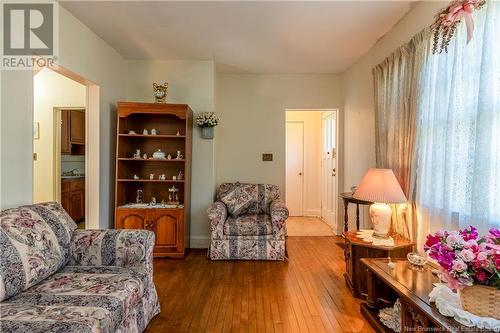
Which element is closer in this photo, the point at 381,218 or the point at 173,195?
the point at 381,218

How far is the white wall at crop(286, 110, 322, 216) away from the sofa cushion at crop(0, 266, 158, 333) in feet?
14.3

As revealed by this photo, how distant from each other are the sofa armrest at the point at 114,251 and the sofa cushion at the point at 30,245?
3.1 inches

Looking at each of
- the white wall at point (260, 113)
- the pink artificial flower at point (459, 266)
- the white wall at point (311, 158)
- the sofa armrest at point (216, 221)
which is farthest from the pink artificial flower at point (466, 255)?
the white wall at point (311, 158)

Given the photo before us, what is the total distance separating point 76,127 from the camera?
5.12 meters

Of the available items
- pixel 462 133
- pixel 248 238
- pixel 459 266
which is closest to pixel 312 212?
pixel 248 238

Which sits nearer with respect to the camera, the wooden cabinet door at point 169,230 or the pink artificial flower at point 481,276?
the pink artificial flower at point 481,276

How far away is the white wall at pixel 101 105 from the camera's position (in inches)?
77.2

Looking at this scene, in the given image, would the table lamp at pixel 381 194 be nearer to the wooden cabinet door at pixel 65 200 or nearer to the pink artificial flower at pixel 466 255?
the pink artificial flower at pixel 466 255

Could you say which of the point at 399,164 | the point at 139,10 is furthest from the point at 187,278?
the point at 139,10

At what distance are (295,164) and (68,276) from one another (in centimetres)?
472

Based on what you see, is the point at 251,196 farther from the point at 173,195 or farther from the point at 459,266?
the point at 459,266

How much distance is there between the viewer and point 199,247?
12.6ft

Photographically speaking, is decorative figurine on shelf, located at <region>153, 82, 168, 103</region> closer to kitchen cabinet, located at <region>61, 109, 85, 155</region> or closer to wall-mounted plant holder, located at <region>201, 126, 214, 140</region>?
wall-mounted plant holder, located at <region>201, 126, 214, 140</region>

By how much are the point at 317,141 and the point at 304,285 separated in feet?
12.1
